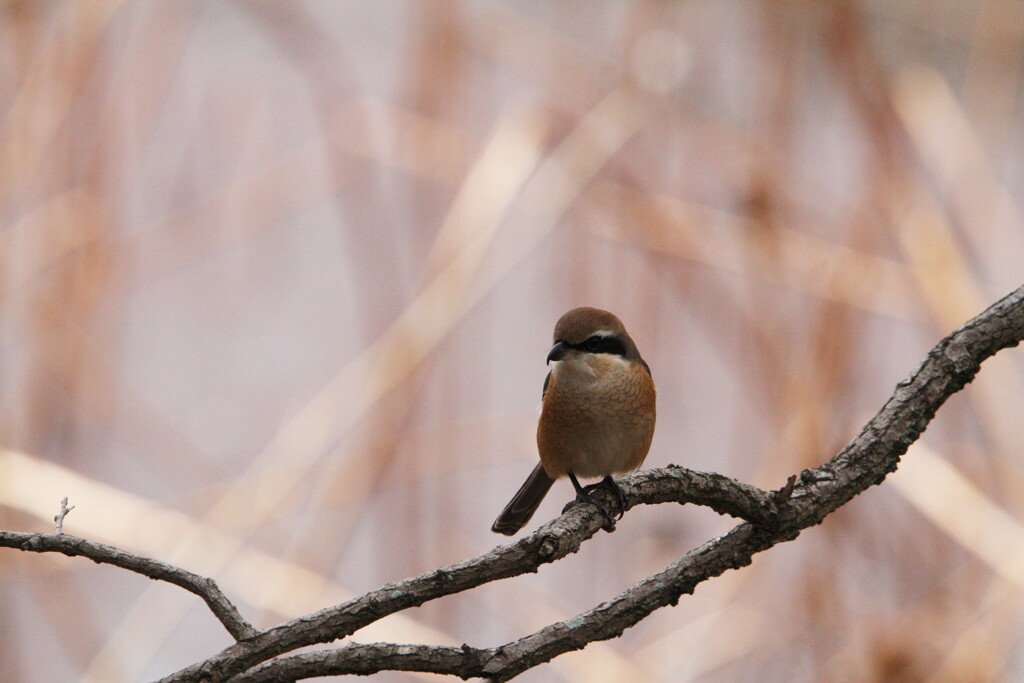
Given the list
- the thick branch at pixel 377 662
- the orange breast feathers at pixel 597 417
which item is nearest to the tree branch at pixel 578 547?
the thick branch at pixel 377 662

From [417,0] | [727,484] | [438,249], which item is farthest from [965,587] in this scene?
[417,0]

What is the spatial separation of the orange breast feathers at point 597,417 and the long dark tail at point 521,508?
0.34 feet

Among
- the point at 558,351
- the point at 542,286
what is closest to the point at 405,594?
the point at 558,351

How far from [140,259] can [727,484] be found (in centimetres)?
197

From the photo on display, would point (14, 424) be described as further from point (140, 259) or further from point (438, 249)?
point (438, 249)

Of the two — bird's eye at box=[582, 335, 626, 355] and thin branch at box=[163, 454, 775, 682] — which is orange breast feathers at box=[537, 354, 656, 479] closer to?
bird's eye at box=[582, 335, 626, 355]

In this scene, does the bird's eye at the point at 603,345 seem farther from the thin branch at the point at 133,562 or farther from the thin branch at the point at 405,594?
the thin branch at the point at 133,562

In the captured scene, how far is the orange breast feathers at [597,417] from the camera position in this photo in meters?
1.38

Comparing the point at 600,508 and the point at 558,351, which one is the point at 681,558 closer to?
the point at 600,508

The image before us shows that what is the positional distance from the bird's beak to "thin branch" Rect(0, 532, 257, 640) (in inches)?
26.1

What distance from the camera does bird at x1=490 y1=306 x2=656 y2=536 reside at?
1.38 metres

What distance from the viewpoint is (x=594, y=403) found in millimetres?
1374

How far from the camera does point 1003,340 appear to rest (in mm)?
849

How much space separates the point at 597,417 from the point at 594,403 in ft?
0.07
